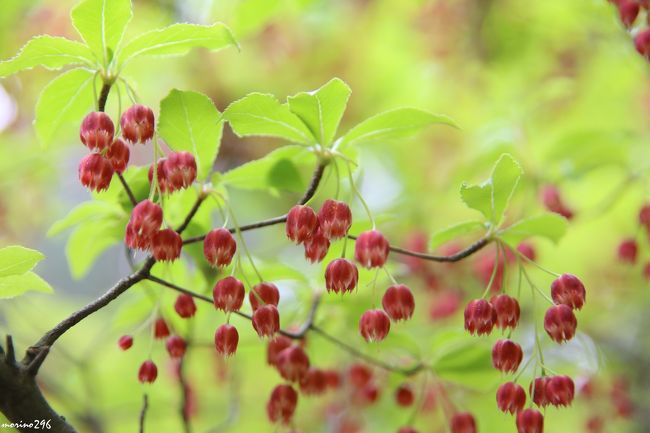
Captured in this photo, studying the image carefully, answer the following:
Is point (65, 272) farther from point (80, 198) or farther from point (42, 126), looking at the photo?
point (42, 126)

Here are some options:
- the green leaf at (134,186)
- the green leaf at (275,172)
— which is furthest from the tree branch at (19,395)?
the green leaf at (275,172)

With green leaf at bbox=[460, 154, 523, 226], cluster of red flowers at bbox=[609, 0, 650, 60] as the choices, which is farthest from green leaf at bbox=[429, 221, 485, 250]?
cluster of red flowers at bbox=[609, 0, 650, 60]

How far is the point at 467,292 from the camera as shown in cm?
256

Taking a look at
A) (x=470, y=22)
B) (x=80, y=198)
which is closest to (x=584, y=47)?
(x=470, y=22)

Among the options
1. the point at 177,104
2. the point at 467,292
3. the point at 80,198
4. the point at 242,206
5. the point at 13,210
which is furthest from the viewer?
the point at 80,198

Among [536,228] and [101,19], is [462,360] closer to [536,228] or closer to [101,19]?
[536,228]

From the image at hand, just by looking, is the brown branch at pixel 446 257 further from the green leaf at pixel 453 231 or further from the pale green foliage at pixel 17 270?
the pale green foliage at pixel 17 270

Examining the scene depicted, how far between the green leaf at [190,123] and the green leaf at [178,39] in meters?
0.08

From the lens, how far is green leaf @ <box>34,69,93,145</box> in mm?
1205

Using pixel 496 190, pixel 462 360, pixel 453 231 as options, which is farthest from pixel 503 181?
pixel 462 360

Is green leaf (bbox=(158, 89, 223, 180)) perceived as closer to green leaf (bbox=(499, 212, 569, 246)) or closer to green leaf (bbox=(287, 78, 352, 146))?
green leaf (bbox=(287, 78, 352, 146))

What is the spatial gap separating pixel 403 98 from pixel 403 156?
276 mm

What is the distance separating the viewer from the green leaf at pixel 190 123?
3.84ft

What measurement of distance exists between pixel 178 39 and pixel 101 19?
4.7 inches
